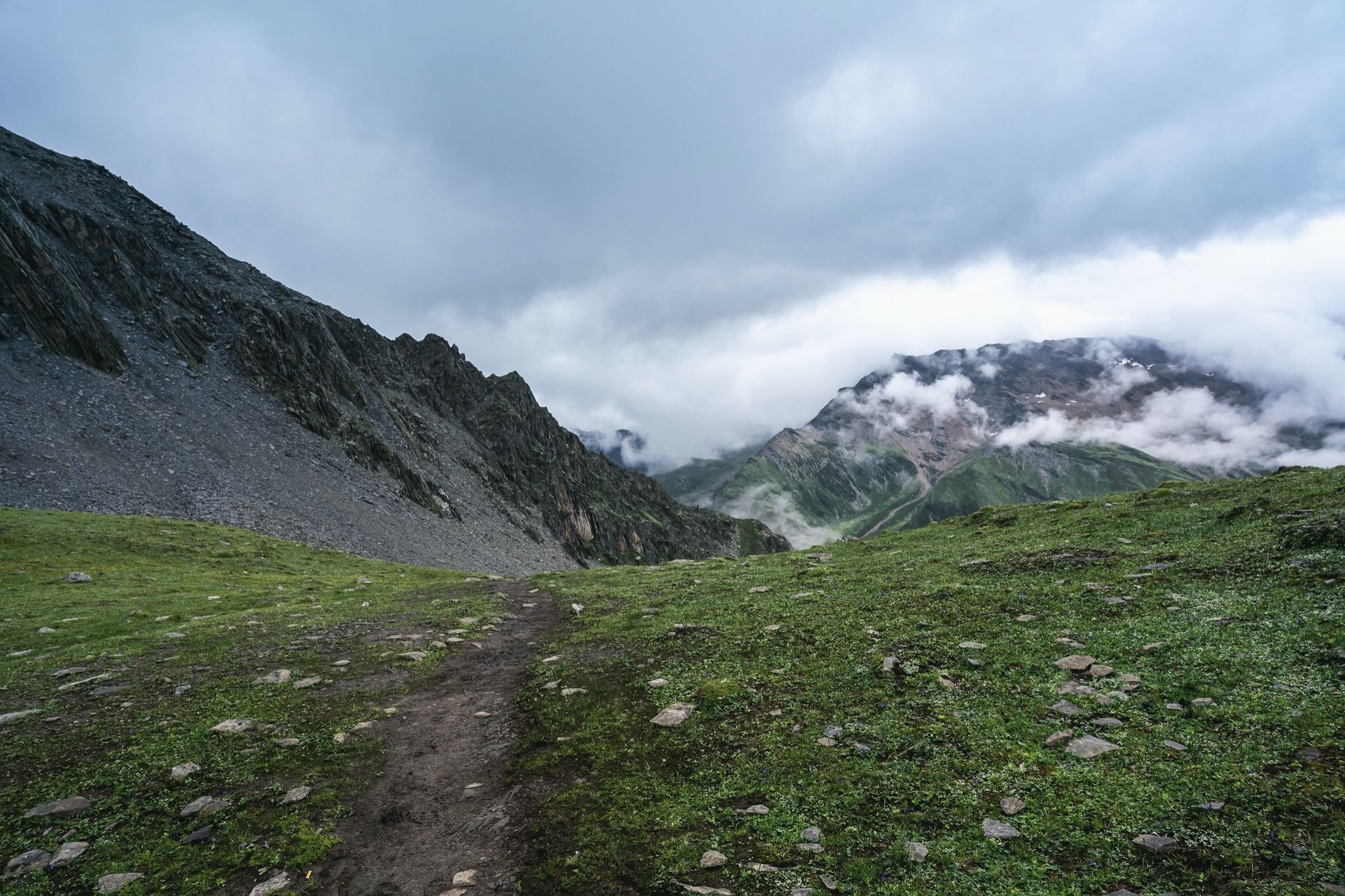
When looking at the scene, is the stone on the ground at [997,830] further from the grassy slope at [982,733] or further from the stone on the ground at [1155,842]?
the stone on the ground at [1155,842]

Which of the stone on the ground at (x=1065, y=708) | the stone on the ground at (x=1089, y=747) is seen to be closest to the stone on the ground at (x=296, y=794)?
the stone on the ground at (x=1089, y=747)

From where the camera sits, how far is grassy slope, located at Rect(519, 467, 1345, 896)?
297 inches

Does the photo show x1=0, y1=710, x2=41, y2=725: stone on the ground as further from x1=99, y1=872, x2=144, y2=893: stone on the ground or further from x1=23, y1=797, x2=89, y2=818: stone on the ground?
x1=99, y1=872, x2=144, y2=893: stone on the ground

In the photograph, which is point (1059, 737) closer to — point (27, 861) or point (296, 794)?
point (296, 794)

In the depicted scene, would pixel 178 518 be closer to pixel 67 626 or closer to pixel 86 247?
pixel 67 626

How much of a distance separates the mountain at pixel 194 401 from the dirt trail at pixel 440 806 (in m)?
73.9

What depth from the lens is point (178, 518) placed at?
6769 centimetres

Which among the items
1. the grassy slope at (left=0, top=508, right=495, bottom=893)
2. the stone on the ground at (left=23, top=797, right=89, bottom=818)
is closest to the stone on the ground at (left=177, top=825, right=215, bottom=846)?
the grassy slope at (left=0, top=508, right=495, bottom=893)

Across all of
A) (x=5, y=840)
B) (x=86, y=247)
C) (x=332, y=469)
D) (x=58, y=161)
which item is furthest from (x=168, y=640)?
(x=58, y=161)

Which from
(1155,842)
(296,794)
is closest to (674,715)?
(296,794)

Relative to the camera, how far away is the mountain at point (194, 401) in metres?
73.5

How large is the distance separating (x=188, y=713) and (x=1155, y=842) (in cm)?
2016

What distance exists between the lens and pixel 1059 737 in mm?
10008

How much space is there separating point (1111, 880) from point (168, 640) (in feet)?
98.4
